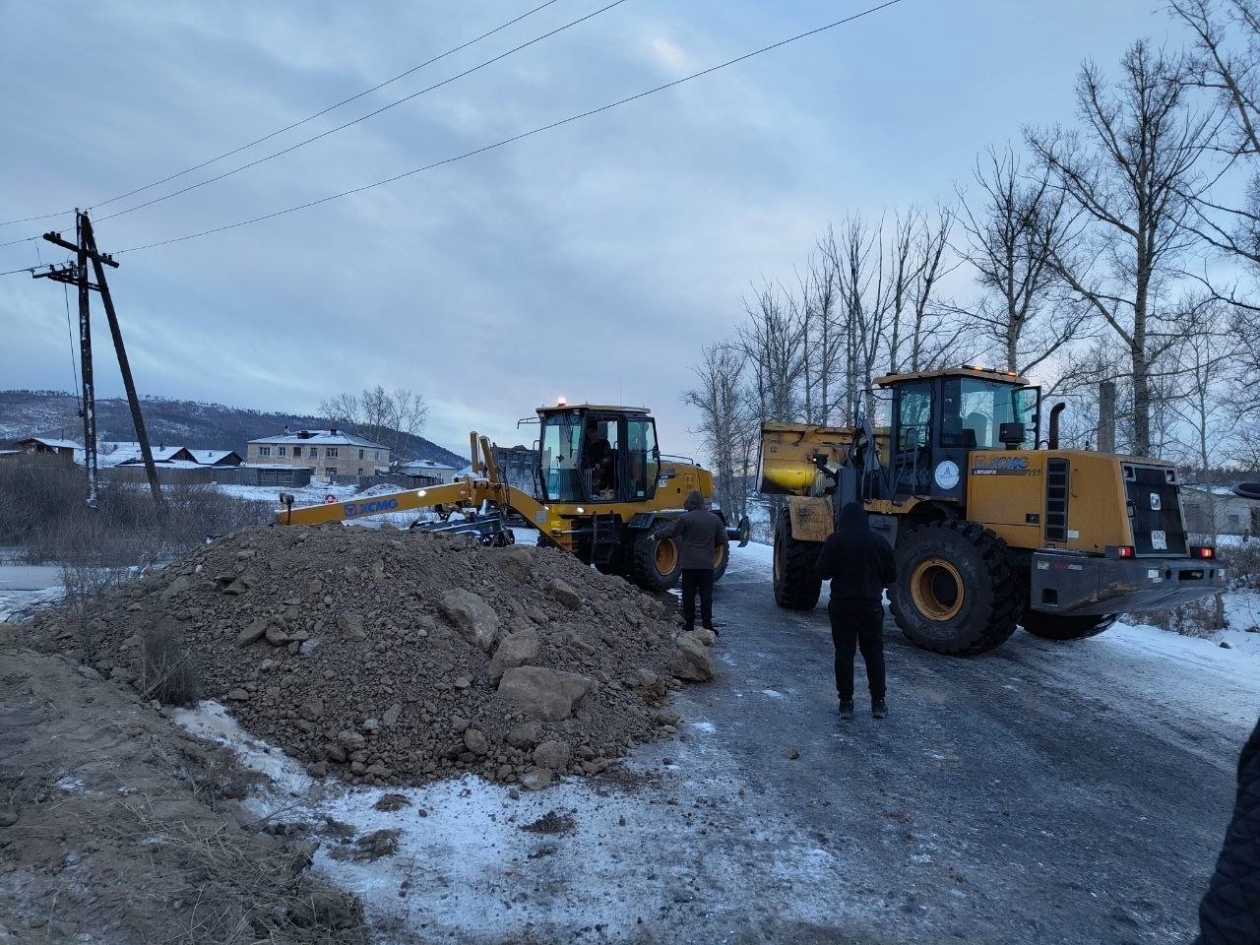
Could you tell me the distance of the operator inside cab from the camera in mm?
12383

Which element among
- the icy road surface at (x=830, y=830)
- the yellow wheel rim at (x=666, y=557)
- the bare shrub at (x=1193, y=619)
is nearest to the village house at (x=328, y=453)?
the yellow wheel rim at (x=666, y=557)

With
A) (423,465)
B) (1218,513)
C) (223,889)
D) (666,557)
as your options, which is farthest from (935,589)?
(423,465)

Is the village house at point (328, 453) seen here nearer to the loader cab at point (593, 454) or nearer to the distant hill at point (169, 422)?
the distant hill at point (169, 422)

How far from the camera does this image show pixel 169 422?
463 ft

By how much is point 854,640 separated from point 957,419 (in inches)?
163

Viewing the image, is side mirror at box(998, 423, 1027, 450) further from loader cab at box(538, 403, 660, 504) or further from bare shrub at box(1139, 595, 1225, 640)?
bare shrub at box(1139, 595, 1225, 640)

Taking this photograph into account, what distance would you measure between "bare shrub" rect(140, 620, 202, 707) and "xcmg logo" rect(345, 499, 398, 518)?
510cm

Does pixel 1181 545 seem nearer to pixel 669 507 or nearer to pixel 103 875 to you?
pixel 669 507

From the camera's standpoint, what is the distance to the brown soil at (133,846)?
2.80 m

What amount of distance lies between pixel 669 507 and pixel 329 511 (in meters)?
5.59

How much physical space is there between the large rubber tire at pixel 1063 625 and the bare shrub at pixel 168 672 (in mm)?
8735

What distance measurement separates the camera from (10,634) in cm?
630

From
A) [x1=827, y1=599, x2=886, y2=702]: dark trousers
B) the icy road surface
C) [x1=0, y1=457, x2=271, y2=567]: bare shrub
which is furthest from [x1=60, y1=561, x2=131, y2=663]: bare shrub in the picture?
[x1=0, y1=457, x2=271, y2=567]: bare shrub

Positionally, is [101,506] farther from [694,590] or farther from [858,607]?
[858,607]
